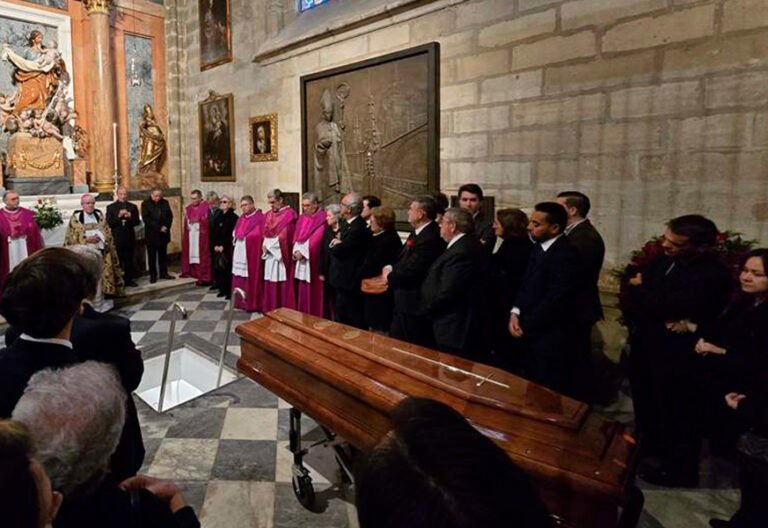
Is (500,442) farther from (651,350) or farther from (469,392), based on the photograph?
(651,350)

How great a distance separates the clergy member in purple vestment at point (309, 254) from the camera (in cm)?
604

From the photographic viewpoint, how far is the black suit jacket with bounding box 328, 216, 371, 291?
16.3ft

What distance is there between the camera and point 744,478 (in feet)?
7.42

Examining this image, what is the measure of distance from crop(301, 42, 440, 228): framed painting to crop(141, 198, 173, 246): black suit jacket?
99.0 inches

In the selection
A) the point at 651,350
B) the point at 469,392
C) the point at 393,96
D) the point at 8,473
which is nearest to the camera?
the point at 8,473

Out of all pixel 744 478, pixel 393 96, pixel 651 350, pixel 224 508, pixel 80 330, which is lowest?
pixel 224 508

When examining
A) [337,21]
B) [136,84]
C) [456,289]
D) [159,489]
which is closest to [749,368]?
[456,289]

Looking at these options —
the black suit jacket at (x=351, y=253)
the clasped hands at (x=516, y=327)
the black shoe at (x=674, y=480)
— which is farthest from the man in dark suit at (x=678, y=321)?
the black suit jacket at (x=351, y=253)

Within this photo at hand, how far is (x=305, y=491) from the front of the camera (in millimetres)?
2701

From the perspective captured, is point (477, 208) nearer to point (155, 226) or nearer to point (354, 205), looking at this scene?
point (354, 205)

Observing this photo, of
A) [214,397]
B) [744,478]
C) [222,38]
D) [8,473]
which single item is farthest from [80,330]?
[222,38]

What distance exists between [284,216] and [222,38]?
4.51 meters

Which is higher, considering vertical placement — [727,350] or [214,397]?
[727,350]

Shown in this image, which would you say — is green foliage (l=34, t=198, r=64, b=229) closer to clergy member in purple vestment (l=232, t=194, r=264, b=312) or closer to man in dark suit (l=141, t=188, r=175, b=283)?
man in dark suit (l=141, t=188, r=175, b=283)
